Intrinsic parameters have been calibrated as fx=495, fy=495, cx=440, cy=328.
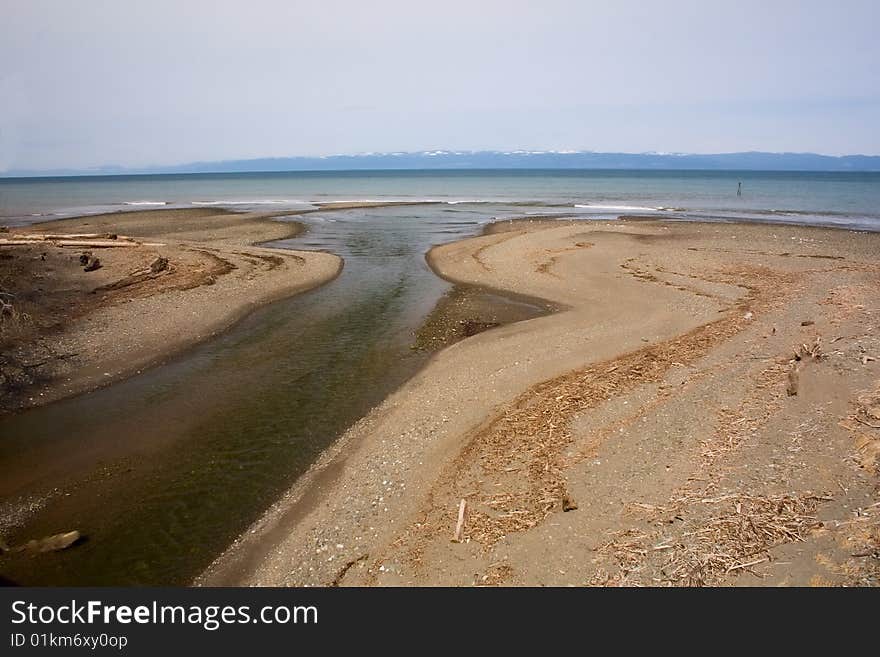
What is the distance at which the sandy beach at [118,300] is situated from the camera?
1480 cm

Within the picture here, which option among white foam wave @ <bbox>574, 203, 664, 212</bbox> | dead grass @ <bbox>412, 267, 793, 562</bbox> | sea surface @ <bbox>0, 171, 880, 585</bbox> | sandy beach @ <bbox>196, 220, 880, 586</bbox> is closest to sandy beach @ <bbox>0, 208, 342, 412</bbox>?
sea surface @ <bbox>0, 171, 880, 585</bbox>

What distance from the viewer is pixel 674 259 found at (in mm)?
29234

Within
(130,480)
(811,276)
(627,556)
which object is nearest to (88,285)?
(130,480)

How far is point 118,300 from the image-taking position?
2108 centimetres

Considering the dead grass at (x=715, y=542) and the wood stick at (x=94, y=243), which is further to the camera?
the wood stick at (x=94, y=243)

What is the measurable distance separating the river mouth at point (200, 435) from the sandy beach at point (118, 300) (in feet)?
4.03

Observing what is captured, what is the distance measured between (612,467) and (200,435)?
30.4ft

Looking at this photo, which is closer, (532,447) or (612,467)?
(612,467)

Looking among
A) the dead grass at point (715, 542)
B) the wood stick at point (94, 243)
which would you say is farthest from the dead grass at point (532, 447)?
the wood stick at point (94, 243)

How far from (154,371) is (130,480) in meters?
6.12

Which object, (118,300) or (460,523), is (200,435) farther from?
(118,300)

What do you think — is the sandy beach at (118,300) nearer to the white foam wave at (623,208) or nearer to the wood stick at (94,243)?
the wood stick at (94,243)

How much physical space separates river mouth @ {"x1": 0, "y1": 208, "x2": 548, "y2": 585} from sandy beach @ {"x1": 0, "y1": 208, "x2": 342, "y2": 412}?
123cm

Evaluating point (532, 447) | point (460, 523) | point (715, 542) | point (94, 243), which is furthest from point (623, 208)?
point (460, 523)
